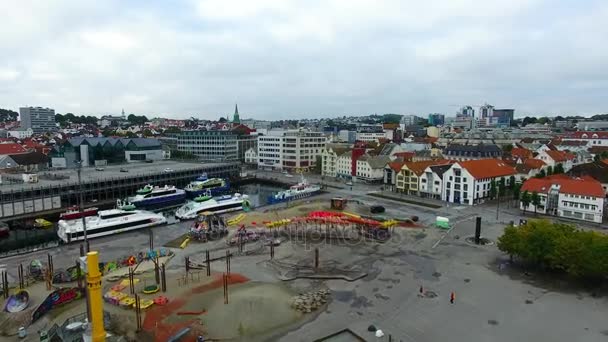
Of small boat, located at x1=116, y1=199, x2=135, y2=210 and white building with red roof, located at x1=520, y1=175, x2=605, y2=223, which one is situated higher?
white building with red roof, located at x1=520, y1=175, x2=605, y2=223

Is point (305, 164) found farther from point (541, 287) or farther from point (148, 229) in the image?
point (541, 287)

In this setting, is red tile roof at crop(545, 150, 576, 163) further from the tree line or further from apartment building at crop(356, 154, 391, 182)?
the tree line

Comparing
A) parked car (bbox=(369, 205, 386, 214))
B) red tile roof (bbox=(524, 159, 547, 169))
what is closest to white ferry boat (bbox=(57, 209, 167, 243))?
parked car (bbox=(369, 205, 386, 214))

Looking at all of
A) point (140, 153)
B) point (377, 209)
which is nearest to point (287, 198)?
point (377, 209)

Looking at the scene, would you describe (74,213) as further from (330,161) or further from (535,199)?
A: (535,199)

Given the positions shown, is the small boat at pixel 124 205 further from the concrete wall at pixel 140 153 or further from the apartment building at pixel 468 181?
the apartment building at pixel 468 181

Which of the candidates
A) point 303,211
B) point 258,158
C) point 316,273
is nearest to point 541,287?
point 316,273
